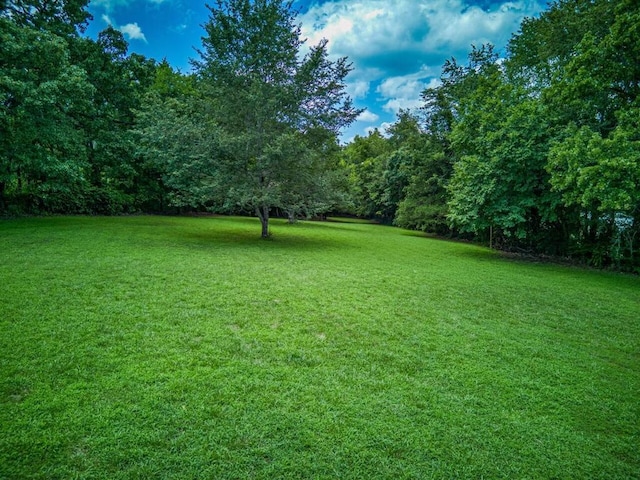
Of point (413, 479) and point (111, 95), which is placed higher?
point (111, 95)

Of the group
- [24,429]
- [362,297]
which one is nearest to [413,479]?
[24,429]

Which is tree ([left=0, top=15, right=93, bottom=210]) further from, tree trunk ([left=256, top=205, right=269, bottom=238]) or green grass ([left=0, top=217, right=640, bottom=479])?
green grass ([left=0, top=217, right=640, bottom=479])

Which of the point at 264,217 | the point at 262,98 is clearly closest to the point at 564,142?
the point at 262,98

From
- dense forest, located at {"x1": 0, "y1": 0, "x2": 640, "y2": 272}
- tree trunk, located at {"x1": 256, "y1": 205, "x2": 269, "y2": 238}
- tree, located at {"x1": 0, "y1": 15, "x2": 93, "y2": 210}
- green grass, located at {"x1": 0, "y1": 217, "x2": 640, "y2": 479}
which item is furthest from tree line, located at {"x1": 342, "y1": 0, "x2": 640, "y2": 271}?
tree, located at {"x1": 0, "y1": 15, "x2": 93, "y2": 210}

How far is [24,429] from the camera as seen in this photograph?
2041 mm

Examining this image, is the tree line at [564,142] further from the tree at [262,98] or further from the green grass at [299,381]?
the tree at [262,98]

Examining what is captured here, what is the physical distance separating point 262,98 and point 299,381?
1000 cm

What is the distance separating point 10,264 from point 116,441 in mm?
6068

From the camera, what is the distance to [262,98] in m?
10.6

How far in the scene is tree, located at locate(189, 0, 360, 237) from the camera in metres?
10.8

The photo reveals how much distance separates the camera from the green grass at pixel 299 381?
2.00 m

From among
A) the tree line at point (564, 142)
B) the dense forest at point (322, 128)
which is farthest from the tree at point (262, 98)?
the tree line at point (564, 142)

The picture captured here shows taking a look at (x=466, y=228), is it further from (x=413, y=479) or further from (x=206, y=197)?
(x=413, y=479)

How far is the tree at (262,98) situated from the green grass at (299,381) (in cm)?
571
